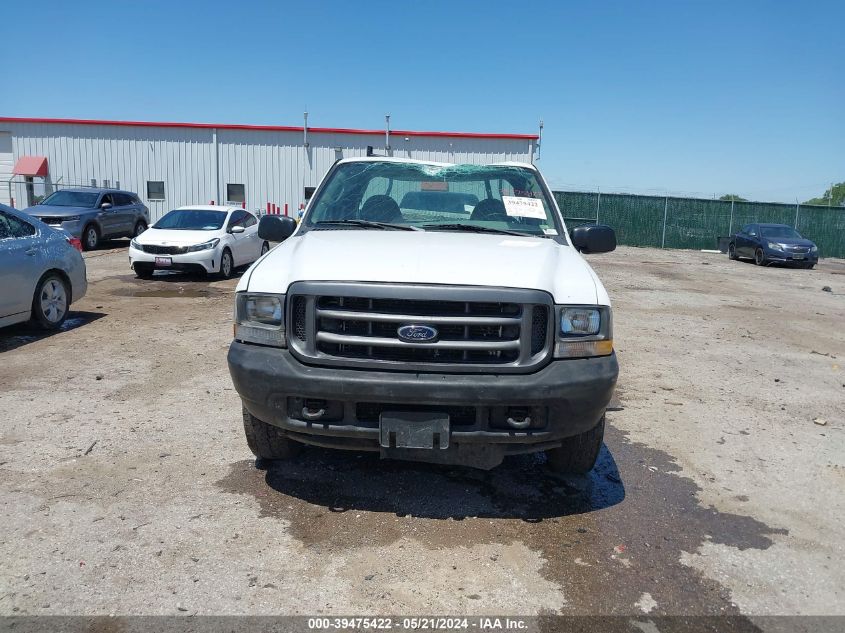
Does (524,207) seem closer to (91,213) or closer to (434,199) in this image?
(434,199)

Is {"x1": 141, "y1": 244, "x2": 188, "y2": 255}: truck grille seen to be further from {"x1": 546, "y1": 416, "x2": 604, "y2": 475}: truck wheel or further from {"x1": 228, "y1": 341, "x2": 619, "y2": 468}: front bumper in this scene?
{"x1": 546, "y1": 416, "x2": 604, "y2": 475}: truck wheel

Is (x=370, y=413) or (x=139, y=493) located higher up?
(x=370, y=413)

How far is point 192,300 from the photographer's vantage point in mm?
11156

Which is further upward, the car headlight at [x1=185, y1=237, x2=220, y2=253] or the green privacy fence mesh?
the green privacy fence mesh

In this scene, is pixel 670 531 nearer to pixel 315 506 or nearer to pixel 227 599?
pixel 315 506

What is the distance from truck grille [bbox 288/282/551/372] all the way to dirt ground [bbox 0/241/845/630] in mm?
876

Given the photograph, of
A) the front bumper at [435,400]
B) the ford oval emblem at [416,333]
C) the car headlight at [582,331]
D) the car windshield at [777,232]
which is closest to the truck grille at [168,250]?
the front bumper at [435,400]

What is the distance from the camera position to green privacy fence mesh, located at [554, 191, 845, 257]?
30.7 m

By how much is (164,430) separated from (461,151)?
85.1 ft

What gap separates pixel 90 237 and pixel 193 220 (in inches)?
243

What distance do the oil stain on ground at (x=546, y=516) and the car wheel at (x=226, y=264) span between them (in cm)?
998

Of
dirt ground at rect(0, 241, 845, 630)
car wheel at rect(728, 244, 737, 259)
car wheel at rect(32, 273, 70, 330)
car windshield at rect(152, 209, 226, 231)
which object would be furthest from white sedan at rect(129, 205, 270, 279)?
car wheel at rect(728, 244, 737, 259)

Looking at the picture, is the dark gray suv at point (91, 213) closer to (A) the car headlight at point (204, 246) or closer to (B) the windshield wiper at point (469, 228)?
(A) the car headlight at point (204, 246)

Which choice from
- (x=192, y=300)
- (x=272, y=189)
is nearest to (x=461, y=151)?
(x=272, y=189)
